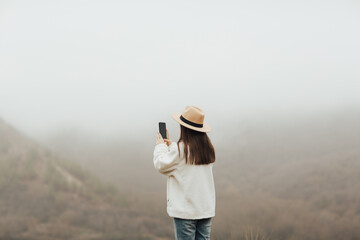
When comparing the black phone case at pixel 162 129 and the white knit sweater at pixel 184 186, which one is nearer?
the white knit sweater at pixel 184 186

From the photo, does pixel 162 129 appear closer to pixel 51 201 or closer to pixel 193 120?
pixel 193 120

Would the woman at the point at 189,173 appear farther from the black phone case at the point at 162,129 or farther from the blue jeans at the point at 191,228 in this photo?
the black phone case at the point at 162,129

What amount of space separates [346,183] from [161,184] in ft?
14.6

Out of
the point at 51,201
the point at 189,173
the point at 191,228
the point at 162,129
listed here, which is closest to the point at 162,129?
the point at 162,129

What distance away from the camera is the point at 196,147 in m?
2.80

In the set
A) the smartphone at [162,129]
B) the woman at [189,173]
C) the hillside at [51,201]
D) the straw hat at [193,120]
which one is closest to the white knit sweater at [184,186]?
the woman at [189,173]

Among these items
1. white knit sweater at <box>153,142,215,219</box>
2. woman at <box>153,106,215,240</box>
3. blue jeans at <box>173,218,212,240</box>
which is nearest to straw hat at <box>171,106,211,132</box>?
woman at <box>153,106,215,240</box>

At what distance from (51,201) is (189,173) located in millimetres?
7299

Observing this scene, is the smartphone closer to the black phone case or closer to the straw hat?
the black phone case

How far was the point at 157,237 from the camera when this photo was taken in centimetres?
858

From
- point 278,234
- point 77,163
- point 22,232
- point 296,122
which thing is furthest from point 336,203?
point 22,232

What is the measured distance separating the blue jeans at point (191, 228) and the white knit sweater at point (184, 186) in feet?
0.25

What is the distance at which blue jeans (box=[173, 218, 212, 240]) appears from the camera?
2.85m

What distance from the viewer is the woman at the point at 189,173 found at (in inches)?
110
